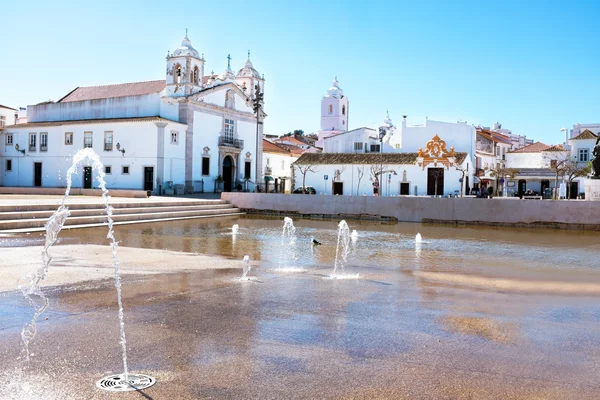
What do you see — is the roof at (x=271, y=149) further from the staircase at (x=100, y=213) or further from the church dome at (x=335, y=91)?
the staircase at (x=100, y=213)

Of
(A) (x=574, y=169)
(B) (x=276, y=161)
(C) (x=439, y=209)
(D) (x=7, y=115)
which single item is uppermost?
(D) (x=7, y=115)

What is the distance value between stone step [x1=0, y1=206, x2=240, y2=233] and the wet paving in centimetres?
893

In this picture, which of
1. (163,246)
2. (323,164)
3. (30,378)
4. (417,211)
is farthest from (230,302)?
(323,164)

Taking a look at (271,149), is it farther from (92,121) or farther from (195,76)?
(92,121)

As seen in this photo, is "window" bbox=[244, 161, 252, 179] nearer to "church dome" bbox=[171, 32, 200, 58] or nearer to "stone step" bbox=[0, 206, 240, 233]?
"church dome" bbox=[171, 32, 200, 58]

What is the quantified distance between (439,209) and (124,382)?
2027cm

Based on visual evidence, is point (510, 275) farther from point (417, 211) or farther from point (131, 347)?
point (417, 211)

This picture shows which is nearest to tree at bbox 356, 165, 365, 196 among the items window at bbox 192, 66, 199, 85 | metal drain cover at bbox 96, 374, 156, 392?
window at bbox 192, 66, 199, 85

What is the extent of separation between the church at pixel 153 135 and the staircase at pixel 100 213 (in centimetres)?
1306

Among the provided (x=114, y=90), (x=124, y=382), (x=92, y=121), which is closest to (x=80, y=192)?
(x=92, y=121)

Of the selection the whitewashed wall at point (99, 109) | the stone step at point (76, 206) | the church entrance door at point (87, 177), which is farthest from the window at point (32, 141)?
the stone step at point (76, 206)

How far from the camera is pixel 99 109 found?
4106 centimetres

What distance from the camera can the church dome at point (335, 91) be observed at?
2950 inches

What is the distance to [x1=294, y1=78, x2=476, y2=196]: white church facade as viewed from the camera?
144ft
